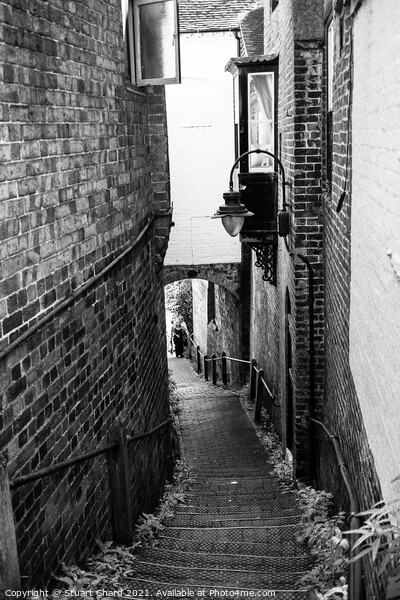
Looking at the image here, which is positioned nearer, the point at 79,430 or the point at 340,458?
the point at 79,430

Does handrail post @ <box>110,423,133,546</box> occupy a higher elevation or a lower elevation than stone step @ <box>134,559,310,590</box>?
higher

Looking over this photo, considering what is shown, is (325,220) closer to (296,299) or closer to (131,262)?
(296,299)

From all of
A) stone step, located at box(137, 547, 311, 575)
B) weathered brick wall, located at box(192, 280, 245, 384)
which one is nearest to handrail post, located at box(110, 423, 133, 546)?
stone step, located at box(137, 547, 311, 575)

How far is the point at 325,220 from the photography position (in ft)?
27.5

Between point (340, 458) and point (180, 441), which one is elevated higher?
point (340, 458)

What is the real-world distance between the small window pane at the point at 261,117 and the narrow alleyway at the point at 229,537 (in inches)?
179

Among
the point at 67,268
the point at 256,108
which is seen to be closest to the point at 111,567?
the point at 67,268

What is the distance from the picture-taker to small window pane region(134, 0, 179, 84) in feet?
26.9

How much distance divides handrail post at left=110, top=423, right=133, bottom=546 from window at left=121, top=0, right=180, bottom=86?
394cm

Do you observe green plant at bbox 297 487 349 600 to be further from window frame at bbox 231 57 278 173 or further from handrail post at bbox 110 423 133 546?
window frame at bbox 231 57 278 173

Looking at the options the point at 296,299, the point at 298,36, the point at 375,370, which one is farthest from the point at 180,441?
the point at 375,370

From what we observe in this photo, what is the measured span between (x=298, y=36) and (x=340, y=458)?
16.1ft

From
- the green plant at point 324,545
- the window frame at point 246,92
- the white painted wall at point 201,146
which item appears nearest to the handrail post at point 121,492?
the green plant at point 324,545

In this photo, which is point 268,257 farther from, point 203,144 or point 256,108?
point 203,144
